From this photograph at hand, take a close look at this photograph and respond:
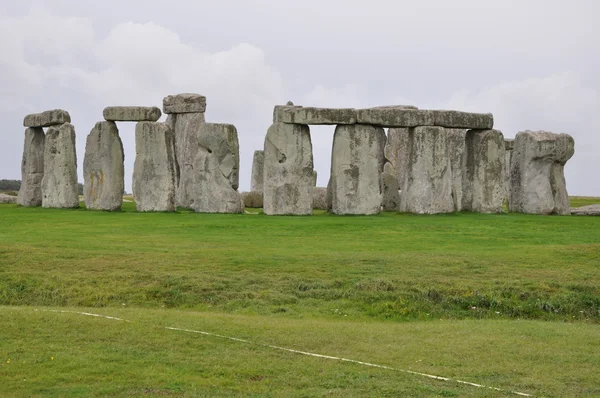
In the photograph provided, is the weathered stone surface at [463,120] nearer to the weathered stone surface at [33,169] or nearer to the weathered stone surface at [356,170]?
the weathered stone surface at [356,170]

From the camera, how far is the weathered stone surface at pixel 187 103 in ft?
114

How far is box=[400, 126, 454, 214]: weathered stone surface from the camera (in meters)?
28.8

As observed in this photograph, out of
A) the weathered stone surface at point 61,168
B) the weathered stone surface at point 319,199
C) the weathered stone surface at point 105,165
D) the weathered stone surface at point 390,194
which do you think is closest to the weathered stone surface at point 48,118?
the weathered stone surface at point 61,168

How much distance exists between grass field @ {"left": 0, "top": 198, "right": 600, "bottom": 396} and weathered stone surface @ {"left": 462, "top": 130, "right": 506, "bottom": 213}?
16.7 feet

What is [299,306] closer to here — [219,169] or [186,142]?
[219,169]

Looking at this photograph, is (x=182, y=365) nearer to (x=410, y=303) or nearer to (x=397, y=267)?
(x=410, y=303)

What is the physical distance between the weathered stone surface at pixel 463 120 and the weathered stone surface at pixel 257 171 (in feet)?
35.8

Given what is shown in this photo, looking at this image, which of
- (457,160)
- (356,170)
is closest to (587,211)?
(457,160)

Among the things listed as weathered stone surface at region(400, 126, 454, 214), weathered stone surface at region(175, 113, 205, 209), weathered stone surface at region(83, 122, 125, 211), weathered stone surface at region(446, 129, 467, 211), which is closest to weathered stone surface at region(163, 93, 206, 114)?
weathered stone surface at region(175, 113, 205, 209)

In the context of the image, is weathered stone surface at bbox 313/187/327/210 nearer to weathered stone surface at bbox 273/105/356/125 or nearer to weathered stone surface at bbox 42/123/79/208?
weathered stone surface at bbox 273/105/356/125

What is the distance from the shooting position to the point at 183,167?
3500cm

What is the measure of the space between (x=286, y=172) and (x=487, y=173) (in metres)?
6.71

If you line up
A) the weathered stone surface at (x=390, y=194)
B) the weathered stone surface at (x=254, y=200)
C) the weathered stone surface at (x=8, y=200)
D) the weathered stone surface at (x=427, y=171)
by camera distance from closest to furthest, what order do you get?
the weathered stone surface at (x=427, y=171) < the weathered stone surface at (x=390, y=194) < the weathered stone surface at (x=254, y=200) < the weathered stone surface at (x=8, y=200)

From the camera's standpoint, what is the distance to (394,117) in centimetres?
2872
